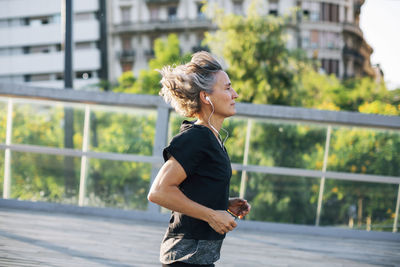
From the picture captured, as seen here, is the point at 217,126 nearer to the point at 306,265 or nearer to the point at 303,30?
the point at 306,265

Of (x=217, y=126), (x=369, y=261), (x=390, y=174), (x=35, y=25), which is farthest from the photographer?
(x=35, y=25)

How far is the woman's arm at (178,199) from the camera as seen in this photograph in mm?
1646

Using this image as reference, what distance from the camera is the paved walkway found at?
413 cm

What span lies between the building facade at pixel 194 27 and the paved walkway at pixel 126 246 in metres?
38.1

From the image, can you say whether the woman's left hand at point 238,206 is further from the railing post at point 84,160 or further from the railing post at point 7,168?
the railing post at point 7,168

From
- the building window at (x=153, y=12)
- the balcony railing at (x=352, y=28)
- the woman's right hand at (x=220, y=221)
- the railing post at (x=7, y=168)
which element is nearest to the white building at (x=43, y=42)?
the building window at (x=153, y=12)

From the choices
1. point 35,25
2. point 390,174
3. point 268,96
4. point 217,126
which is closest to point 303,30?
point 268,96

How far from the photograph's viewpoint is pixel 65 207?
638 centimetres

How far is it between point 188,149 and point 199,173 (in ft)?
0.40

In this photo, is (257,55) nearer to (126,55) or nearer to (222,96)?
(222,96)

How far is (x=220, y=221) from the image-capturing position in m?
1.67

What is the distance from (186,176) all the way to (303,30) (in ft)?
144

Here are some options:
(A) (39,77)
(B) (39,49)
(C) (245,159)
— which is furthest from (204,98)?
(B) (39,49)

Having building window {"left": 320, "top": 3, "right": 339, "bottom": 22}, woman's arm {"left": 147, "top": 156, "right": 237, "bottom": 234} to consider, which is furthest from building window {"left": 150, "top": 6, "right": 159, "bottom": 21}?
woman's arm {"left": 147, "top": 156, "right": 237, "bottom": 234}
